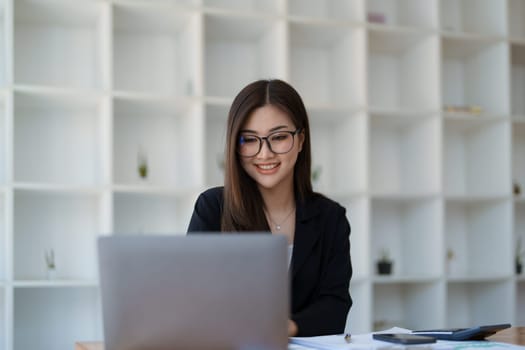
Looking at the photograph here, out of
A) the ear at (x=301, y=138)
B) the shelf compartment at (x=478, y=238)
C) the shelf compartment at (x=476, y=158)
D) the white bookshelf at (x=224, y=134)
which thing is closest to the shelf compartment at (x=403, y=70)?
the white bookshelf at (x=224, y=134)

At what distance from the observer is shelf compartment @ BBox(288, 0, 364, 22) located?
4.07 meters

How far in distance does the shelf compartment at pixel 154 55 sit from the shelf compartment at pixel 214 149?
28cm

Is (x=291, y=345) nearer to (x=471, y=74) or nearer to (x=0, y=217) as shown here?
(x=0, y=217)

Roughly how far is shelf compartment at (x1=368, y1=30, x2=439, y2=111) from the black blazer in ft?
6.86

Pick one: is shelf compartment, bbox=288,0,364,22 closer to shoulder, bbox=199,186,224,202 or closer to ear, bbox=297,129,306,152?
ear, bbox=297,129,306,152

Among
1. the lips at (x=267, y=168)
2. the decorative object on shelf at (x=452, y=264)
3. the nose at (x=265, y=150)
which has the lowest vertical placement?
the decorative object on shelf at (x=452, y=264)

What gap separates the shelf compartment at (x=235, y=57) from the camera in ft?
13.2

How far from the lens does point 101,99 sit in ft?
11.8

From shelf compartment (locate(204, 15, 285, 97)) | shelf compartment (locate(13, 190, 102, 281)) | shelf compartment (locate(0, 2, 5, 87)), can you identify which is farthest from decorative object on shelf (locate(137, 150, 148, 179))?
shelf compartment (locate(0, 2, 5, 87))

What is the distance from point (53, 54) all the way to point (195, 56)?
81 centimetres

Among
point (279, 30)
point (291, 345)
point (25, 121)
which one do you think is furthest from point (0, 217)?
point (291, 345)

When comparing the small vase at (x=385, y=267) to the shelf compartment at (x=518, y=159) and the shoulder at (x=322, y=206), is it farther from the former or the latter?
the shoulder at (x=322, y=206)

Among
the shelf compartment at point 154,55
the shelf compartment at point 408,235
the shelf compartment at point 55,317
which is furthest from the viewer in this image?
the shelf compartment at point 408,235

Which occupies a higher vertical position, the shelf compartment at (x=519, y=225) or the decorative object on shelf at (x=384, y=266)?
the shelf compartment at (x=519, y=225)
